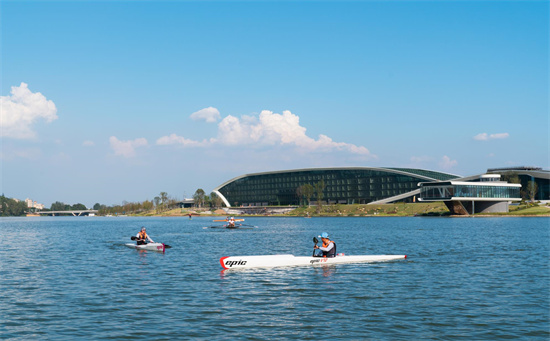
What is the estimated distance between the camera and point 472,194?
147 metres

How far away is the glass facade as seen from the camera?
144288 millimetres

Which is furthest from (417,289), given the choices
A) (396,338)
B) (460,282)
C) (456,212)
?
(456,212)

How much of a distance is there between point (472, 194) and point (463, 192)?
3.77 m

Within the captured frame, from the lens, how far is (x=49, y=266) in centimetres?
3788

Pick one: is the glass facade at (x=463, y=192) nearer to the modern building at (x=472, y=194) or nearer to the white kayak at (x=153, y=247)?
the modern building at (x=472, y=194)

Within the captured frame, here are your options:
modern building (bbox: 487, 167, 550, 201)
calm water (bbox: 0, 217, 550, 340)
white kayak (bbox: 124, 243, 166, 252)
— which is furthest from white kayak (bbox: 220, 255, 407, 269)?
modern building (bbox: 487, 167, 550, 201)

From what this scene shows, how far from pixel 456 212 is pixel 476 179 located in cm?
4375

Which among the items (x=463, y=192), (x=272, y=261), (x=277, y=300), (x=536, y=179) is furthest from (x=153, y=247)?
(x=536, y=179)

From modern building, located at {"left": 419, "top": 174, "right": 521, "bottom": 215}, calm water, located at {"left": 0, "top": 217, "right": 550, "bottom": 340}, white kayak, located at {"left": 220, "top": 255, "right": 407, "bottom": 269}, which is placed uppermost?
modern building, located at {"left": 419, "top": 174, "right": 521, "bottom": 215}

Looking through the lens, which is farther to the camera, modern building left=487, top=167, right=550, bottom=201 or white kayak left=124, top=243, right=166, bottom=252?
modern building left=487, top=167, right=550, bottom=201

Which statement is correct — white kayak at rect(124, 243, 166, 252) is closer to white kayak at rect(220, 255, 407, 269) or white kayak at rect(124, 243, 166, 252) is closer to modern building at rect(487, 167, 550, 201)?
white kayak at rect(220, 255, 407, 269)

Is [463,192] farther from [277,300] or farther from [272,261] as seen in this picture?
[277,300]

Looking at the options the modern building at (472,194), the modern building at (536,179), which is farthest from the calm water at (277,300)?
the modern building at (536,179)

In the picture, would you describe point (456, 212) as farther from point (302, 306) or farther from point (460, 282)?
point (302, 306)
